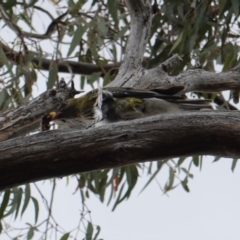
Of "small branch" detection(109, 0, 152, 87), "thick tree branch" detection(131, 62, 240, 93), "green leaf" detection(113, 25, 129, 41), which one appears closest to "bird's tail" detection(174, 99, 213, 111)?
"thick tree branch" detection(131, 62, 240, 93)

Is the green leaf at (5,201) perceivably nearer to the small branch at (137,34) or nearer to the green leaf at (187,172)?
the small branch at (137,34)

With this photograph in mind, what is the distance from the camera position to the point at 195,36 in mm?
3049

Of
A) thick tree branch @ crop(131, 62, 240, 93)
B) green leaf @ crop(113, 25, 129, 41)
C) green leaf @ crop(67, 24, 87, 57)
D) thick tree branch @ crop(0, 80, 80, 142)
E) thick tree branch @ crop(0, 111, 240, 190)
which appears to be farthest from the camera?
green leaf @ crop(113, 25, 129, 41)

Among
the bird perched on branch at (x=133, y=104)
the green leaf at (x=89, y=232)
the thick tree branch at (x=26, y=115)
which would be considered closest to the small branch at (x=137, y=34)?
the bird perched on branch at (x=133, y=104)

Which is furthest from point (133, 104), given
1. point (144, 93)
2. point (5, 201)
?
point (5, 201)

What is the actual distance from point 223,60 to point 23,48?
88 cm

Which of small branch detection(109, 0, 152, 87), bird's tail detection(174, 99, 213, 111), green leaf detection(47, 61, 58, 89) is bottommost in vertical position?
bird's tail detection(174, 99, 213, 111)

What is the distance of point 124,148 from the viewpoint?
1.54m

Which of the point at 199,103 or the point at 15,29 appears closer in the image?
the point at 199,103

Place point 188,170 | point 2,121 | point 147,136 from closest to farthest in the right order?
point 147,136
point 2,121
point 188,170

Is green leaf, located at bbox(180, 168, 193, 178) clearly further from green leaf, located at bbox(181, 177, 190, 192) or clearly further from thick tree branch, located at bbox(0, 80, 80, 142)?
thick tree branch, located at bbox(0, 80, 80, 142)

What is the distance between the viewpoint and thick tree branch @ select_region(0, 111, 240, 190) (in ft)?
5.01

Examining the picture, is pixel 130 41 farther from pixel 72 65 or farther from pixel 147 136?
pixel 72 65

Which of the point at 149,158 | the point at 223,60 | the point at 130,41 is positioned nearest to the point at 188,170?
the point at 223,60
